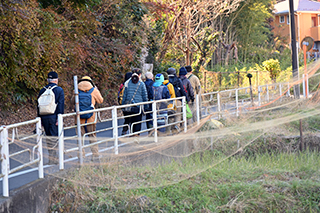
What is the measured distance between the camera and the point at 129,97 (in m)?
7.39

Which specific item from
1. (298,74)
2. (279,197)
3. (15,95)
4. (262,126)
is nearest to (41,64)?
(15,95)

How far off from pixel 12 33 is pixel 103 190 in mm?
5145

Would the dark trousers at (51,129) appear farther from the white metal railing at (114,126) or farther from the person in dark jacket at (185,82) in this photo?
the person in dark jacket at (185,82)

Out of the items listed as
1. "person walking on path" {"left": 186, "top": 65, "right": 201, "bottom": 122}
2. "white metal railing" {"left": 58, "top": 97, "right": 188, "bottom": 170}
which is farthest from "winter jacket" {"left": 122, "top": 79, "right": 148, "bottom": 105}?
"person walking on path" {"left": 186, "top": 65, "right": 201, "bottom": 122}

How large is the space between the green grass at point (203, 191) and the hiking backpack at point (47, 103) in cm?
125

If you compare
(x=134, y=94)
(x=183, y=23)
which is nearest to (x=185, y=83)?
(x=134, y=94)

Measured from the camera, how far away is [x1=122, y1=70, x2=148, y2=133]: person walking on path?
736 centimetres

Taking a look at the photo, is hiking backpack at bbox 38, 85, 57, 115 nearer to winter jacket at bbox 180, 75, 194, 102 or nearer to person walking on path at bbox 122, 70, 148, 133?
person walking on path at bbox 122, 70, 148, 133

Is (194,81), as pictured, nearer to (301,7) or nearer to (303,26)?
(303,26)

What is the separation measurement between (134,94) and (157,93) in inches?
33.1

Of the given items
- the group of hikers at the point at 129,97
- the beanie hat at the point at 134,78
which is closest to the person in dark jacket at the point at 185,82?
the group of hikers at the point at 129,97

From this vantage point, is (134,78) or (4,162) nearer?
(4,162)

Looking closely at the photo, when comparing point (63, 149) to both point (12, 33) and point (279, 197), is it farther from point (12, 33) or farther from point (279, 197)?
point (12, 33)

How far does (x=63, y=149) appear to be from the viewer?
18.3 ft
